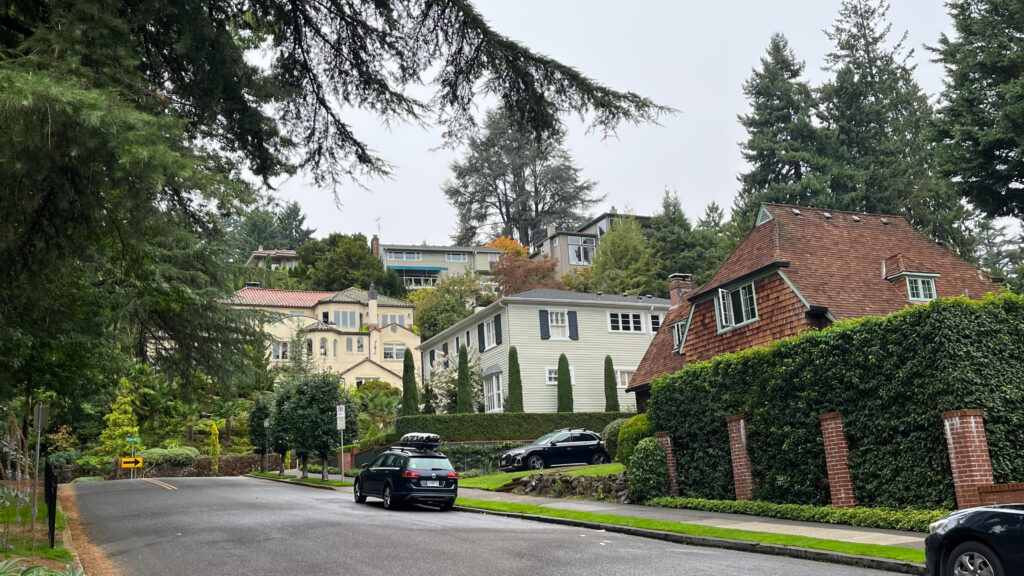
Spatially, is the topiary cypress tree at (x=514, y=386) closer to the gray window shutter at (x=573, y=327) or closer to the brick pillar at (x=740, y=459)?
the gray window shutter at (x=573, y=327)

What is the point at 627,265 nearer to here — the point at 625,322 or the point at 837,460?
the point at 625,322

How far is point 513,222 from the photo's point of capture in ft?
277

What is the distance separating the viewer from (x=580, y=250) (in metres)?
75.2

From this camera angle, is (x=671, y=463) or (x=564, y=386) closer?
(x=671, y=463)

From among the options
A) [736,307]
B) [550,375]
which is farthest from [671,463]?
[550,375]

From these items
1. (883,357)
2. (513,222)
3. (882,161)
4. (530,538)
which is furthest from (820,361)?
(513,222)

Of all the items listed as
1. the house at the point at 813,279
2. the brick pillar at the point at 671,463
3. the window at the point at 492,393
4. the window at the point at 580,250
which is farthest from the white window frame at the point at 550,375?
the window at the point at 580,250

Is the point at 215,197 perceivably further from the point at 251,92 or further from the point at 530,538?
the point at 530,538

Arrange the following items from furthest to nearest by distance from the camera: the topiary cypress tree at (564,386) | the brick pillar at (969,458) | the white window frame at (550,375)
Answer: the white window frame at (550,375), the topiary cypress tree at (564,386), the brick pillar at (969,458)

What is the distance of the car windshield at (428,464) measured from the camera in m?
20.2

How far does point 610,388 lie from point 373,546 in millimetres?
30807

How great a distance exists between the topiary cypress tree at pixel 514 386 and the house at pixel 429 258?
49691 millimetres

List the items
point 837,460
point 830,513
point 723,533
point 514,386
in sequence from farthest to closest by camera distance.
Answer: point 514,386, point 837,460, point 830,513, point 723,533

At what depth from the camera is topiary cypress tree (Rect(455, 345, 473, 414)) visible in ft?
134
